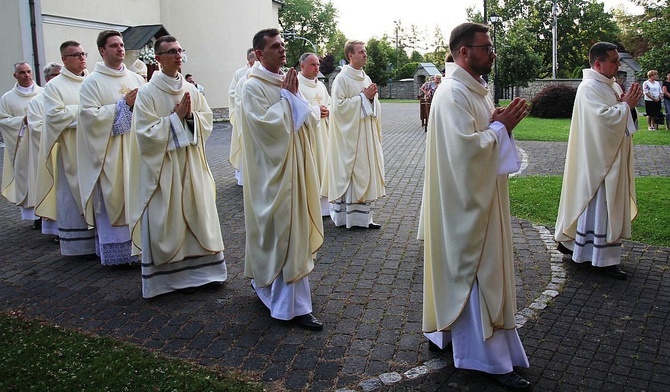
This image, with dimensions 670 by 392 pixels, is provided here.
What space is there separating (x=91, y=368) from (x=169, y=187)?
6.37 ft

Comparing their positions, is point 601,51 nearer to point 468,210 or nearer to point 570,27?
point 468,210

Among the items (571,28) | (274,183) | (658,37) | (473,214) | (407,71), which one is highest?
(571,28)

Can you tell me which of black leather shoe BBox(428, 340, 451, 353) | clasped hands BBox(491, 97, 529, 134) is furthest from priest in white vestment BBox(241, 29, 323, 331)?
clasped hands BBox(491, 97, 529, 134)

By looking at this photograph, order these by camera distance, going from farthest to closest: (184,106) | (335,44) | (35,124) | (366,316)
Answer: (335,44)
(35,124)
(184,106)
(366,316)

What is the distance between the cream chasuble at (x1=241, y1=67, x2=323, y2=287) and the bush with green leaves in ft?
78.4

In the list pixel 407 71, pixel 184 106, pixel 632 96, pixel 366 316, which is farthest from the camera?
pixel 407 71

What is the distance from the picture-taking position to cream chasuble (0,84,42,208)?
30.1 feet

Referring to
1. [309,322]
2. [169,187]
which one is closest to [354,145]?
[169,187]

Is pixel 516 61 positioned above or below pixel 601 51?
above

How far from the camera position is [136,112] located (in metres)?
5.86

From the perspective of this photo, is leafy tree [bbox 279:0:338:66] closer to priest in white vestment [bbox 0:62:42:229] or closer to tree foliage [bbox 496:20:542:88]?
tree foliage [bbox 496:20:542:88]

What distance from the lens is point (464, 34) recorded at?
4.09 meters

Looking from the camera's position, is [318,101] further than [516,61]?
No

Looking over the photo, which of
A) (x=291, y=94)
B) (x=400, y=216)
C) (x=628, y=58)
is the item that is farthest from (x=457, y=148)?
(x=628, y=58)
